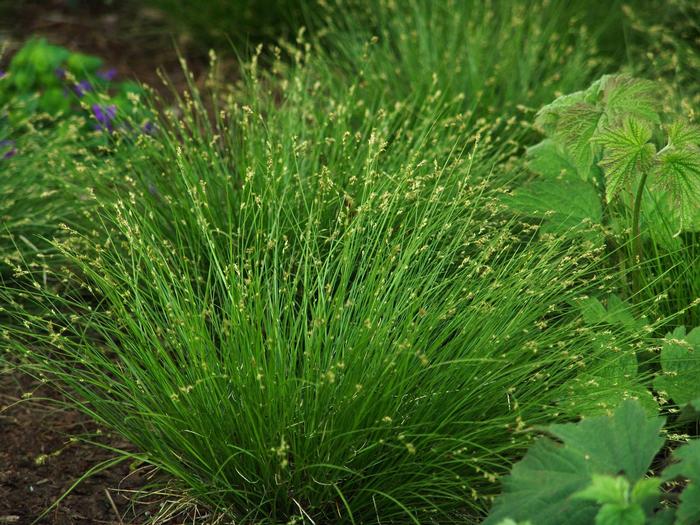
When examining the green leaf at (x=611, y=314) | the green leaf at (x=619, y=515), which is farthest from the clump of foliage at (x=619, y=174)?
the green leaf at (x=619, y=515)

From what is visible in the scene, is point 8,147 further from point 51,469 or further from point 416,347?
point 416,347

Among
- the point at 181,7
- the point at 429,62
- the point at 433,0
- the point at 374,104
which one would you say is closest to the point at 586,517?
the point at 374,104

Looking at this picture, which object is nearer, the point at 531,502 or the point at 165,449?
the point at 531,502

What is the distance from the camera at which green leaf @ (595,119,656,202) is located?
8.12 feet

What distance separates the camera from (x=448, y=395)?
2375 mm

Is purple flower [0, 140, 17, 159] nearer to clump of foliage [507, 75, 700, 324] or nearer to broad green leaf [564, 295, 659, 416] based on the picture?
clump of foliage [507, 75, 700, 324]

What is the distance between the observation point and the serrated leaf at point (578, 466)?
201cm

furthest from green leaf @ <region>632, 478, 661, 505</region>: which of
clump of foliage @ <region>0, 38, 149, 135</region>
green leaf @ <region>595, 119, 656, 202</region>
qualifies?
clump of foliage @ <region>0, 38, 149, 135</region>

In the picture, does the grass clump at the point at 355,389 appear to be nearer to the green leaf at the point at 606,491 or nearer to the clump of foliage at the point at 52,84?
the green leaf at the point at 606,491

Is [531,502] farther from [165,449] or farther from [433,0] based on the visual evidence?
[433,0]

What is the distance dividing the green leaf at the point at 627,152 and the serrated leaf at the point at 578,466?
67 centimetres

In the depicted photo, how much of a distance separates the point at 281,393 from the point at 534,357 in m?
0.76

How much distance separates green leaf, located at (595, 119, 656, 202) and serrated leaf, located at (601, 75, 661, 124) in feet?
0.42

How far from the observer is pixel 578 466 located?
6.70 feet
